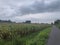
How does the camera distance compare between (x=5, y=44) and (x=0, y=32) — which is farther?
(x=0, y=32)

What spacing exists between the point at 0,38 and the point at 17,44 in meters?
2.04

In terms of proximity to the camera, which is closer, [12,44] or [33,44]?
[12,44]

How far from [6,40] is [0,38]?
2.25 metres

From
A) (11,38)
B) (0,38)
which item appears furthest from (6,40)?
(0,38)

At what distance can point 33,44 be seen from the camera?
68.4ft

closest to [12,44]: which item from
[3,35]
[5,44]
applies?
[5,44]

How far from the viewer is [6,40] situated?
67.4 feet

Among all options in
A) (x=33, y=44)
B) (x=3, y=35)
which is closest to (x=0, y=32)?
(x=3, y=35)

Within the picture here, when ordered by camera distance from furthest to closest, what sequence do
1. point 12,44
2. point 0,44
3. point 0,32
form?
point 0,32
point 12,44
point 0,44

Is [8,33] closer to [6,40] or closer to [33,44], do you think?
[6,40]

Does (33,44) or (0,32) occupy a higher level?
(0,32)

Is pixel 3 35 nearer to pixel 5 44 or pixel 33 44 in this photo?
pixel 5 44

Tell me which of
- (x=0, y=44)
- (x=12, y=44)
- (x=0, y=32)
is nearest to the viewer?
(x=0, y=44)

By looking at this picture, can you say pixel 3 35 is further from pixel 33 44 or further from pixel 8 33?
pixel 33 44
